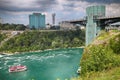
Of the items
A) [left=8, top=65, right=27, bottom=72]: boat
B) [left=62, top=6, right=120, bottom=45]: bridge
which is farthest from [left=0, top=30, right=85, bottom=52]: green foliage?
[left=8, top=65, right=27, bottom=72]: boat

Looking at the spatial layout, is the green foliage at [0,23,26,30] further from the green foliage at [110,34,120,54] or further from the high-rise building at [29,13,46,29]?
the green foliage at [110,34,120,54]

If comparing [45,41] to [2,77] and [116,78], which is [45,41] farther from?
[116,78]

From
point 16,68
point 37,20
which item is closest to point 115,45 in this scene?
point 16,68

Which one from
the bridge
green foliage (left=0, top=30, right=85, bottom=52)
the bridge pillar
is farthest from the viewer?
green foliage (left=0, top=30, right=85, bottom=52)

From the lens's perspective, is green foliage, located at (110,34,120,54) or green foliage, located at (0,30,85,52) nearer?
green foliage, located at (110,34,120,54)

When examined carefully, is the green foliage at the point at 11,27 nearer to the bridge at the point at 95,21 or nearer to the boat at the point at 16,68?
the bridge at the point at 95,21

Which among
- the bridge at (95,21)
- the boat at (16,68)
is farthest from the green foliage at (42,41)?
the boat at (16,68)
